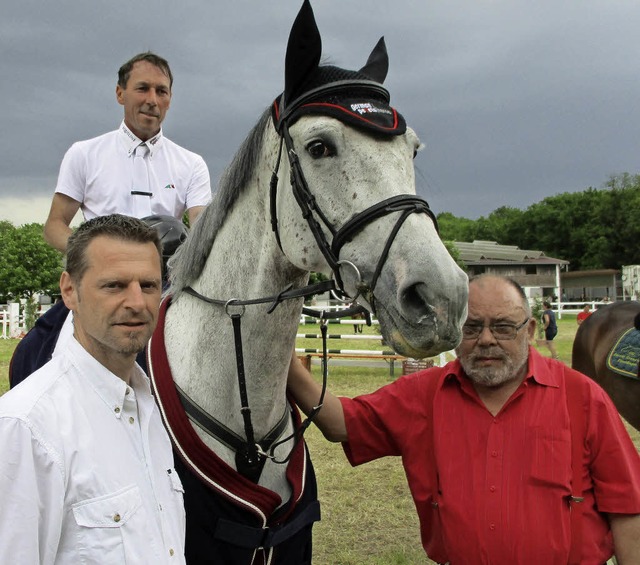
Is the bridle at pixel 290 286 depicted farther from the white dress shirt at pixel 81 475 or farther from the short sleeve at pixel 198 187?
the short sleeve at pixel 198 187

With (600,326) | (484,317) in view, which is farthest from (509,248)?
(484,317)

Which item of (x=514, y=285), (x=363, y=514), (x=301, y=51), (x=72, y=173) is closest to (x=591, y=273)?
(x=363, y=514)

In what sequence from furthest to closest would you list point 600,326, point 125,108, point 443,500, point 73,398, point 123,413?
point 600,326 → point 125,108 → point 443,500 → point 123,413 → point 73,398

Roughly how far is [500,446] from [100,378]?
1.64m

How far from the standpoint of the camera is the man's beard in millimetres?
2544

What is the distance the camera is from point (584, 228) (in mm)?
68062

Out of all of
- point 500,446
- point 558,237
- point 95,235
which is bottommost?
point 500,446

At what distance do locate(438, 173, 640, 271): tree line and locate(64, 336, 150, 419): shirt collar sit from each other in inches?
2522

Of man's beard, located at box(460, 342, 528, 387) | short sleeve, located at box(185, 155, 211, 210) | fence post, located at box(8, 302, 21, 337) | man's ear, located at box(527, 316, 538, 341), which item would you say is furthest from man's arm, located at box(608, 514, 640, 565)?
fence post, located at box(8, 302, 21, 337)

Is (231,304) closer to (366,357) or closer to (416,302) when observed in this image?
(416,302)

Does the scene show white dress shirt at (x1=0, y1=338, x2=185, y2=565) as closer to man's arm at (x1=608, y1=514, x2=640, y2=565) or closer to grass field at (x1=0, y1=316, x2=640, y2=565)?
man's arm at (x1=608, y1=514, x2=640, y2=565)

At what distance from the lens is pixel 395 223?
191 cm

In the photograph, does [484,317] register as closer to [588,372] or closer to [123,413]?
[123,413]

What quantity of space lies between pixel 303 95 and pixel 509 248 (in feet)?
234
